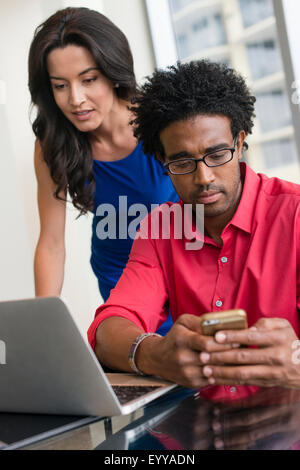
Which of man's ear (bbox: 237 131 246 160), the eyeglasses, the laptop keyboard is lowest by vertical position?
the laptop keyboard

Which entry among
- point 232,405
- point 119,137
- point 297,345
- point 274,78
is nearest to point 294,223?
point 297,345

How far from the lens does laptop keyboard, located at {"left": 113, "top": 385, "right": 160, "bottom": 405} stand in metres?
0.97

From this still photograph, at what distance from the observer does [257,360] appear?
101 centimetres

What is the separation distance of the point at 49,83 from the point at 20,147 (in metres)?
1.43

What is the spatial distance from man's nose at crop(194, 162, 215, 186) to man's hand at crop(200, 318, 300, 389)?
1.60 ft

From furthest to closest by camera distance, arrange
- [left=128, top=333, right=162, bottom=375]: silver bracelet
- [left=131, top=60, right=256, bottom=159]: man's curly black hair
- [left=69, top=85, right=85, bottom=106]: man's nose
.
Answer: [left=69, top=85, right=85, bottom=106]: man's nose < [left=131, top=60, right=256, bottom=159]: man's curly black hair < [left=128, top=333, right=162, bottom=375]: silver bracelet

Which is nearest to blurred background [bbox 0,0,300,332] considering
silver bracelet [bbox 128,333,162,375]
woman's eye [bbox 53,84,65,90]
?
woman's eye [bbox 53,84,65,90]

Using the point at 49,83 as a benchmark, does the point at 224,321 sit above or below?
below

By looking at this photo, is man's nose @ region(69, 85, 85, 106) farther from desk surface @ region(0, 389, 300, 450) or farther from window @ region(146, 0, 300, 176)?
window @ region(146, 0, 300, 176)

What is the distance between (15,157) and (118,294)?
222 cm

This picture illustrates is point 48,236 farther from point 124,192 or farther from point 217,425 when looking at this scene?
point 217,425

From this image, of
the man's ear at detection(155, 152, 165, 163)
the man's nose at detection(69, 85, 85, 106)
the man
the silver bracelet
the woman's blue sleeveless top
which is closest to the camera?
the silver bracelet

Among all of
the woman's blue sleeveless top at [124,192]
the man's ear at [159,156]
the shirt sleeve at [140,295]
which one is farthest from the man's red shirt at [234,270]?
the woman's blue sleeveless top at [124,192]

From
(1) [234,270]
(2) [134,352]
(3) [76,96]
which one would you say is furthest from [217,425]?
(3) [76,96]
